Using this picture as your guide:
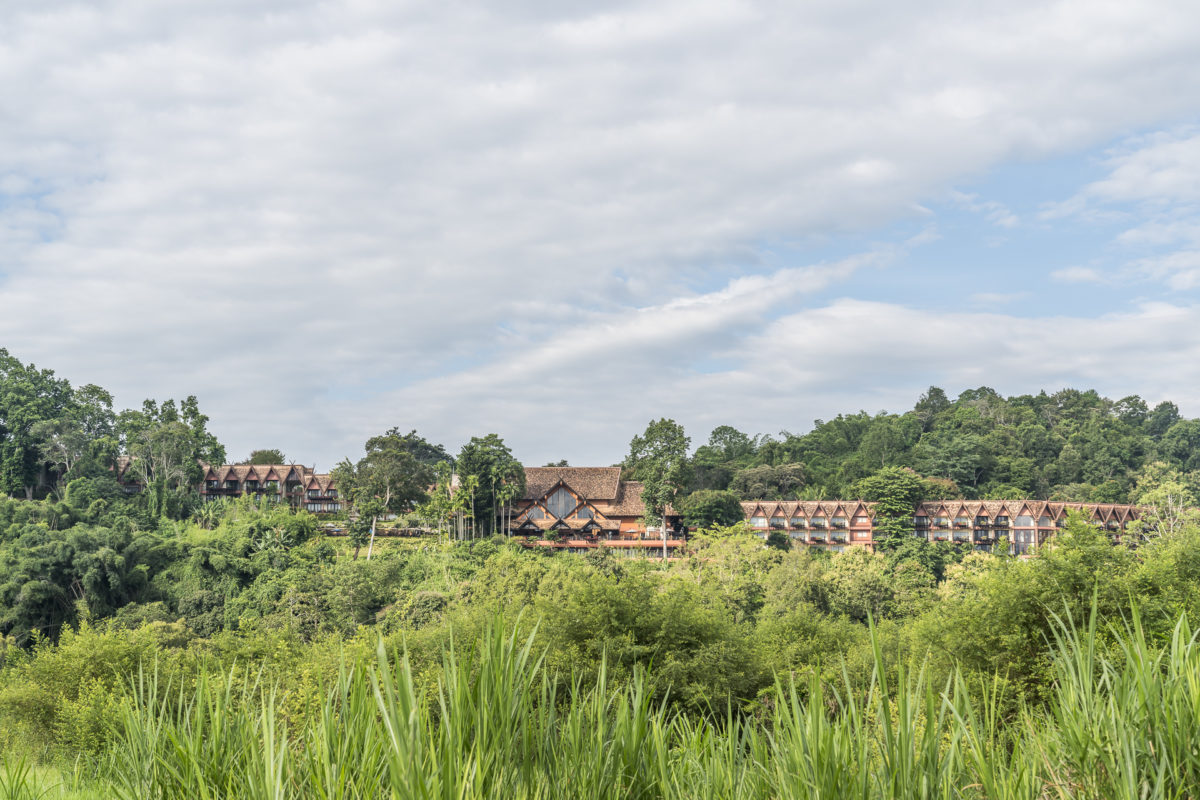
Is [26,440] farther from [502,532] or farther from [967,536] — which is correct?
[967,536]

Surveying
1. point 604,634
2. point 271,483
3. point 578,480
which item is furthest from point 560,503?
point 604,634

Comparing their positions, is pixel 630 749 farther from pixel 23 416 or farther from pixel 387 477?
pixel 23 416

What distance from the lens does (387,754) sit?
7.60ft

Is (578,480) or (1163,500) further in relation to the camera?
(1163,500)

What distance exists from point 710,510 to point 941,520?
42.9 feet

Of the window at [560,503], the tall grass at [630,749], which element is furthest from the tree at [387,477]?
the tall grass at [630,749]

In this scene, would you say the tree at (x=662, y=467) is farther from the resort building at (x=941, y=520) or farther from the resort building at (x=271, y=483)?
the resort building at (x=271, y=483)

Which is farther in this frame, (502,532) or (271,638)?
(502,532)

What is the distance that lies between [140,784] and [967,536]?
42.4 metres

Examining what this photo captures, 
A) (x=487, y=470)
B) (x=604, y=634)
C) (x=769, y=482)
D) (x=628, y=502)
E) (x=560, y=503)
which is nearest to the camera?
(x=604, y=634)

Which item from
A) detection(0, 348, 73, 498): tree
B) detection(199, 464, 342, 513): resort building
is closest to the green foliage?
detection(199, 464, 342, 513): resort building

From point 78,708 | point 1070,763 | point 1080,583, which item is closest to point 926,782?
point 1070,763

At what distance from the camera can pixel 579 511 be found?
38625 mm

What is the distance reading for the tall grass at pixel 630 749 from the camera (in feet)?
7.95
